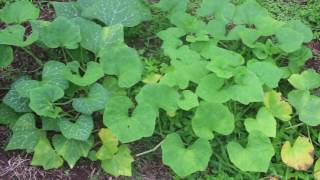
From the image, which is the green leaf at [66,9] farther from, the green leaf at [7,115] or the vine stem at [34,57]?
the green leaf at [7,115]

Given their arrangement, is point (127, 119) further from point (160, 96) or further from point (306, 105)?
point (306, 105)

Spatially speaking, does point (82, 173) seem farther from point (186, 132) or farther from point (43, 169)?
point (186, 132)

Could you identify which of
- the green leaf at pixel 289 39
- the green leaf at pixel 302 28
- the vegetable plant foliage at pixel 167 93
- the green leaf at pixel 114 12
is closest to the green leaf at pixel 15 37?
the vegetable plant foliage at pixel 167 93

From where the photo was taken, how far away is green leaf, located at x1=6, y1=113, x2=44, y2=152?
254 cm

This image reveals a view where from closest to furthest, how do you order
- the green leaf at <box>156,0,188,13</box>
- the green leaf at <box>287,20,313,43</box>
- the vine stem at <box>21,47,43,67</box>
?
the vine stem at <box>21,47,43,67</box>
the green leaf at <box>287,20,313,43</box>
the green leaf at <box>156,0,188,13</box>

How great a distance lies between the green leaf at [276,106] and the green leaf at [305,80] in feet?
0.49

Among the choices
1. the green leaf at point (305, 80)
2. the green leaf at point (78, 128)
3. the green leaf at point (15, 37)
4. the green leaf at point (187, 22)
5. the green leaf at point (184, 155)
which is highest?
the green leaf at point (15, 37)

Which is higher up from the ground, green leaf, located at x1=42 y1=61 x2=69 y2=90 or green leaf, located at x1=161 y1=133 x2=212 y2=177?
green leaf, located at x1=42 y1=61 x2=69 y2=90

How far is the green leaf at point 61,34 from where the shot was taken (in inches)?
107

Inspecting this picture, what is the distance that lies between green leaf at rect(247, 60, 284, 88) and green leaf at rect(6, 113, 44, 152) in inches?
45.5

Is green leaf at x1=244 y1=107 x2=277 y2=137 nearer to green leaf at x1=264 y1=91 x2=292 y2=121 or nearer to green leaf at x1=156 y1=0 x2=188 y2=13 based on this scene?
green leaf at x1=264 y1=91 x2=292 y2=121

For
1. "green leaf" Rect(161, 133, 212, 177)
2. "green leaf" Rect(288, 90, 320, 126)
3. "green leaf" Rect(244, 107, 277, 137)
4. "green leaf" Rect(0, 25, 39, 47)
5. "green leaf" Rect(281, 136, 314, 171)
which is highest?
"green leaf" Rect(0, 25, 39, 47)

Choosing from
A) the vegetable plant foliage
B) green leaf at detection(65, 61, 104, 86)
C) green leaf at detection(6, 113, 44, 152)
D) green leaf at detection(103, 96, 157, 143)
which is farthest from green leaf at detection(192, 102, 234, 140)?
green leaf at detection(6, 113, 44, 152)

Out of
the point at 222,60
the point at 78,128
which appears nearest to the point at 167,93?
the point at 222,60
